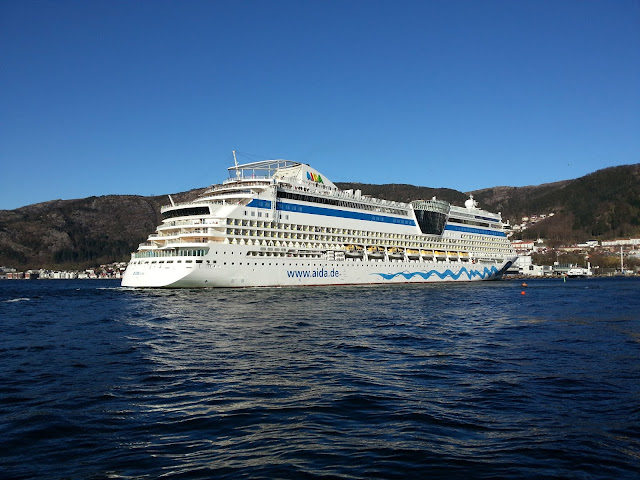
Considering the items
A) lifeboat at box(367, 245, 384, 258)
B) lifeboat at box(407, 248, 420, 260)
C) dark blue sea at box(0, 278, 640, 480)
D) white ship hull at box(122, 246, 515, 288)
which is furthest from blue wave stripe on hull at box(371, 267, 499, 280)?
dark blue sea at box(0, 278, 640, 480)

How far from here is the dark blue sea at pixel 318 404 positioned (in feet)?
22.9

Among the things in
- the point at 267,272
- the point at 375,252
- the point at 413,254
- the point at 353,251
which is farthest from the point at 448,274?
the point at 267,272

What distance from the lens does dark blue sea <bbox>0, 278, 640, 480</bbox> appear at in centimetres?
697

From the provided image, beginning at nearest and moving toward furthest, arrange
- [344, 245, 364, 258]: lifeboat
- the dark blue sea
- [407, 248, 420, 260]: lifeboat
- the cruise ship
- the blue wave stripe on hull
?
the dark blue sea < the cruise ship < [344, 245, 364, 258]: lifeboat < the blue wave stripe on hull < [407, 248, 420, 260]: lifeboat

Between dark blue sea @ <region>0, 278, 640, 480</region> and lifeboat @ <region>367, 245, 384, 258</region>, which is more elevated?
lifeboat @ <region>367, 245, 384, 258</region>

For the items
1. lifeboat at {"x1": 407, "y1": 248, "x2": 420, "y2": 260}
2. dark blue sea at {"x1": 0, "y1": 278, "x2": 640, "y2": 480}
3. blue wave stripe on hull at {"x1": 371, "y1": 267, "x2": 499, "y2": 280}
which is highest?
lifeboat at {"x1": 407, "y1": 248, "x2": 420, "y2": 260}

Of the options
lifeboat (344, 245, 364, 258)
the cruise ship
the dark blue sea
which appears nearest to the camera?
the dark blue sea

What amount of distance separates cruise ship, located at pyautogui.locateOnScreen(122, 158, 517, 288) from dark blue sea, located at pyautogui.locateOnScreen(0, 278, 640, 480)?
27.8 m

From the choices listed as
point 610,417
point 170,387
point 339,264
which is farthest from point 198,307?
point 339,264

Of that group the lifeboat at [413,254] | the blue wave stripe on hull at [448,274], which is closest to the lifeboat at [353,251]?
the blue wave stripe on hull at [448,274]

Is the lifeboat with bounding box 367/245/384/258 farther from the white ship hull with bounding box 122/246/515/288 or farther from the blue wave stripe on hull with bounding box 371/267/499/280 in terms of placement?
the blue wave stripe on hull with bounding box 371/267/499/280

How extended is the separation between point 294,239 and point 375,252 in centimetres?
1556

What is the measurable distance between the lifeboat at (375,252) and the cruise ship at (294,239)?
7.7 inches

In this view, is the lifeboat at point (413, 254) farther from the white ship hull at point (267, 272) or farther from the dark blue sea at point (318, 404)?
the dark blue sea at point (318, 404)
